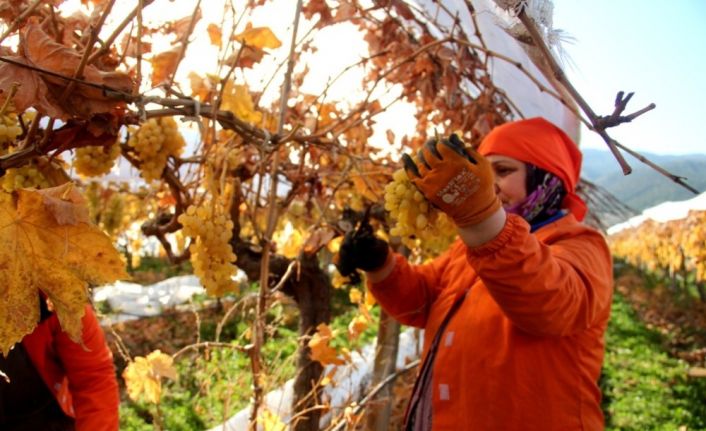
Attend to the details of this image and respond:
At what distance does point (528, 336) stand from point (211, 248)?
0.88 metres

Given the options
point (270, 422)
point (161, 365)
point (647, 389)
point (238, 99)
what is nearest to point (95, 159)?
point (238, 99)

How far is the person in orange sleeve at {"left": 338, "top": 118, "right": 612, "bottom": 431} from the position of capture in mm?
1146

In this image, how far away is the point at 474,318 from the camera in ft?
4.95

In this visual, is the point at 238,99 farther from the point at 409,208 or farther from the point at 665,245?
the point at 665,245

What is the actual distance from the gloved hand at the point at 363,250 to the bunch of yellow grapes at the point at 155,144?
0.70m

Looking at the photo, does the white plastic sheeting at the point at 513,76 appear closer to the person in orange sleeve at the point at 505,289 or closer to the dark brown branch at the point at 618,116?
the person in orange sleeve at the point at 505,289

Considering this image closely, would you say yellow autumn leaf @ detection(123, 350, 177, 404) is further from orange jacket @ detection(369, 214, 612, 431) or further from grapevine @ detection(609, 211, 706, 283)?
grapevine @ detection(609, 211, 706, 283)

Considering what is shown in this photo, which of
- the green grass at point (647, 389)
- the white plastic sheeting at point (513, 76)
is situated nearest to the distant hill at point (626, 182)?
the green grass at point (647, 389)

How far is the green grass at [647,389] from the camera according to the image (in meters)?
4.79

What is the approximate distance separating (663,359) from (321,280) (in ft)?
19.1

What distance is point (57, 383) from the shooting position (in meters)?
1.56

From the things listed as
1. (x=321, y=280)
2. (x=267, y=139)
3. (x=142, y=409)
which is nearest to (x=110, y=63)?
(x=267, y=139)

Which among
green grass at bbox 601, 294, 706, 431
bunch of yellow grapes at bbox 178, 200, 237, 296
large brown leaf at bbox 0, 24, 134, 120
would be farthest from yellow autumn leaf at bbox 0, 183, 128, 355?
green grass at bbox 601, 294, 706, 431

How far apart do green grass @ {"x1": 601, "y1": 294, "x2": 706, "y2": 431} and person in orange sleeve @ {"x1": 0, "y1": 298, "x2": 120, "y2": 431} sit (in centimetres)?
459
